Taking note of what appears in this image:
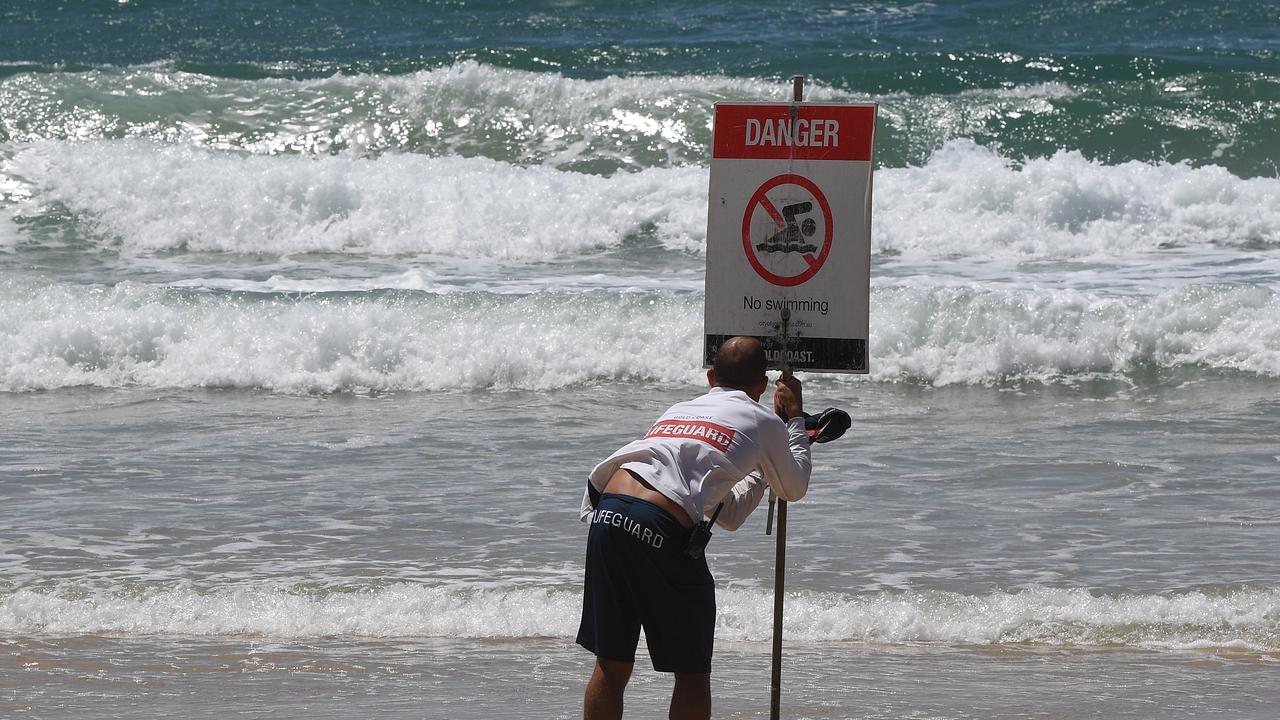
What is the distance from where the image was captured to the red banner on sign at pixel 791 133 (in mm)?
4359

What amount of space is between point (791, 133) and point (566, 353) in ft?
23.6

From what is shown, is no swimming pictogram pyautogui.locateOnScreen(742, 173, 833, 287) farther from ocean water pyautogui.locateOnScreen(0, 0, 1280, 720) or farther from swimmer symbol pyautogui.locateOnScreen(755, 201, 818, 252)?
ocean water pyautogui.locateOnScreen(0, 0, 1280, 720)

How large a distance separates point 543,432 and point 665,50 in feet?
40.1

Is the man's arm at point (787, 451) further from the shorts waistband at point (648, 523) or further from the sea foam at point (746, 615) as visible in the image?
the sea foam at point (746, 615)

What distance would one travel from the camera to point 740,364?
13.8 ft

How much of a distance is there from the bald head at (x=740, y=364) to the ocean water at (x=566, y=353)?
4.41 feet

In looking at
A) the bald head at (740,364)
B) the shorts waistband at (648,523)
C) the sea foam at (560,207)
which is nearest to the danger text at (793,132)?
the bald head at (740,364)

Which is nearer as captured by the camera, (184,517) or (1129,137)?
(184,517)

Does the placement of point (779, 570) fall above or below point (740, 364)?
below

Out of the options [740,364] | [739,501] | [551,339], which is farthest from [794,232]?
[551,339]

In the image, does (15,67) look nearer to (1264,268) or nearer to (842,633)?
(1264,268)

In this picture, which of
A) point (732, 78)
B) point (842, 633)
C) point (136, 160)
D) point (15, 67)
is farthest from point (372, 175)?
point (842, 633)

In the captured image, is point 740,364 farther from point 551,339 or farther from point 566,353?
point 551,339

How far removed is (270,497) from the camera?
7.89m
